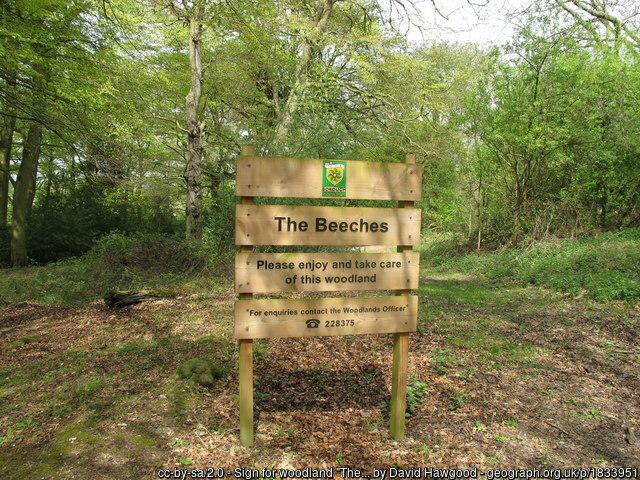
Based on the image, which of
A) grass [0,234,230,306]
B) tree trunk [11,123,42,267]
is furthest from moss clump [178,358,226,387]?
tree trunk [11,123,42,267]

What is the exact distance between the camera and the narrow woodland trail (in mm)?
3330

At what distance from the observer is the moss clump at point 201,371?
173 inches

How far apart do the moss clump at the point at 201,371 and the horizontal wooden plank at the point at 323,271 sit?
1710 mm

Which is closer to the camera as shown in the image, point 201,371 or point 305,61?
point 201,371

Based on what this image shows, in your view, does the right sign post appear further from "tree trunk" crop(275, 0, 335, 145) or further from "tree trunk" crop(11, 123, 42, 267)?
"tree trunk" crop(11, 123, 42, 267)

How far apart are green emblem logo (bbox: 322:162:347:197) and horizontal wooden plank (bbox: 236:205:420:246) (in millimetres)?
128

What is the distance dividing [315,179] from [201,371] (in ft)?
8.58

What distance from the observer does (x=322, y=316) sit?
342cm

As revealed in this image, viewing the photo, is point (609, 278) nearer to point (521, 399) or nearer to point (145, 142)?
point (521, 399)

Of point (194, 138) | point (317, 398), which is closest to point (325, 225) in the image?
point (317, 398)

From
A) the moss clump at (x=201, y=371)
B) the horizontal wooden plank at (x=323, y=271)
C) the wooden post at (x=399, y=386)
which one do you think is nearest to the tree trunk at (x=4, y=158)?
the moss clump at (x=201, y=371)

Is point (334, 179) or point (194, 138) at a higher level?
point (194, 138)

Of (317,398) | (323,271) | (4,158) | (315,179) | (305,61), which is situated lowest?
(317,398)

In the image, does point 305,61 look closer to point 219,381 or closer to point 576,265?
point 576,265
